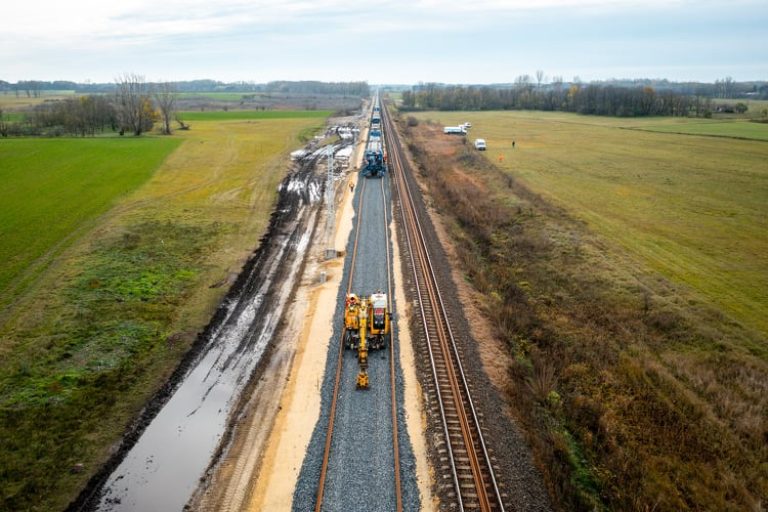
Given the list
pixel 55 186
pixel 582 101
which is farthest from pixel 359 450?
pixel 582 101

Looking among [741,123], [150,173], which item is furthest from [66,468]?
[741,123]

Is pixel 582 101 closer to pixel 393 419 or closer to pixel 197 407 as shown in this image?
pixel 393 419

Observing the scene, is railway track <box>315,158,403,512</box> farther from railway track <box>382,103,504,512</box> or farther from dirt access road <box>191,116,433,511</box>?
railway track <box>382,103,504,512</box>

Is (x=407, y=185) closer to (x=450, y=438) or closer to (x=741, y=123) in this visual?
(x=450, y=438)

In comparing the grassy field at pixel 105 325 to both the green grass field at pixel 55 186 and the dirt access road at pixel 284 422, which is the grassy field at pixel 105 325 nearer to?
the green grass field at pixel 55 186

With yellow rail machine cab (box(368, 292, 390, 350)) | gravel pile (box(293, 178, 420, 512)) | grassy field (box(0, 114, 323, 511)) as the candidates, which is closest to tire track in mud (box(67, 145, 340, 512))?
grassy field (box(0, 114, 323, 511))

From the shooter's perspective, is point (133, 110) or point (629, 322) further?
point (133, 110)

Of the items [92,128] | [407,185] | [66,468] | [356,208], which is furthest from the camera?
[92,128]

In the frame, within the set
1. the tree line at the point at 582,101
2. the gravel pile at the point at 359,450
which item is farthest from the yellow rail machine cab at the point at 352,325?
the tree line at the point at 582,101
